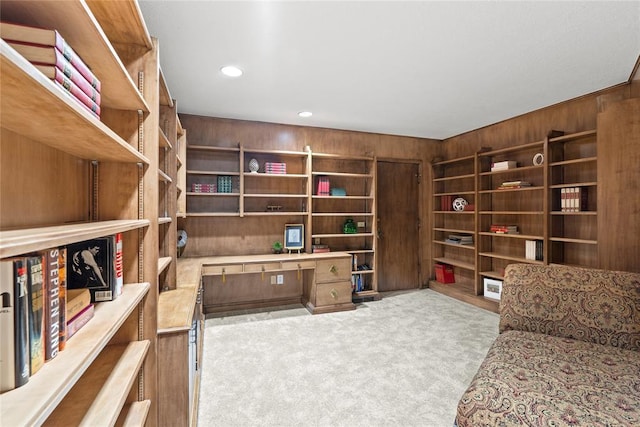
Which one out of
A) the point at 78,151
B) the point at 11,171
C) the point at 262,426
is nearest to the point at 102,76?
the point at 78,151

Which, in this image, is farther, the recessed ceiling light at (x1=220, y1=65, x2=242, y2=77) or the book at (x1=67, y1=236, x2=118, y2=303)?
the recessed ceiling light at (x1=220, y1=65, x2=242, y2=77)

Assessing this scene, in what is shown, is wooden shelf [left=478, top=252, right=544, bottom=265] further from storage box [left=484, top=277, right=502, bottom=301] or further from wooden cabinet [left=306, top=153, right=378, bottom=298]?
wooden cabinet [left=306, top=153, right=378, bottom=298]

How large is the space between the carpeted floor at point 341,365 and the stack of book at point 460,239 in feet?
3.64

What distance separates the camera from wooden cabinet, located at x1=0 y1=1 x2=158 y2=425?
66cm

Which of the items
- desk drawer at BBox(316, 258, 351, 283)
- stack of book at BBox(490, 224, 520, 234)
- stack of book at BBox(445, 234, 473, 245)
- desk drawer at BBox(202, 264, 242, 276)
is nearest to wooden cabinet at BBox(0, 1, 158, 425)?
desk drawer at BBox(202, 264, 242, 276)

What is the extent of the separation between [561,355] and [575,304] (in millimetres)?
454

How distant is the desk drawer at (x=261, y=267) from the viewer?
363cm

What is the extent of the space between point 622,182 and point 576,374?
1.66 meters

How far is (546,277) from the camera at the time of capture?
6.97ft

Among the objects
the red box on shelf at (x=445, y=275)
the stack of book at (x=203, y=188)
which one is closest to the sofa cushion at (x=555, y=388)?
the red box on shelf at (x=445, y=275)

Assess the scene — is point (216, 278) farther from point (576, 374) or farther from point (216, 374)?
point (576, 374)

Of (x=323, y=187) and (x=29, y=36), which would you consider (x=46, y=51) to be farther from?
(x=323, y=187)

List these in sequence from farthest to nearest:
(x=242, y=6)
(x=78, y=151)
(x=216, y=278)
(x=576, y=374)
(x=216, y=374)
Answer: (x=216, y=278), (x=216, y=374), (x=242, y=6), (x=576, y=374), (x=78, y=151)

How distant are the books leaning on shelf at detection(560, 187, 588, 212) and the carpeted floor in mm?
1544
